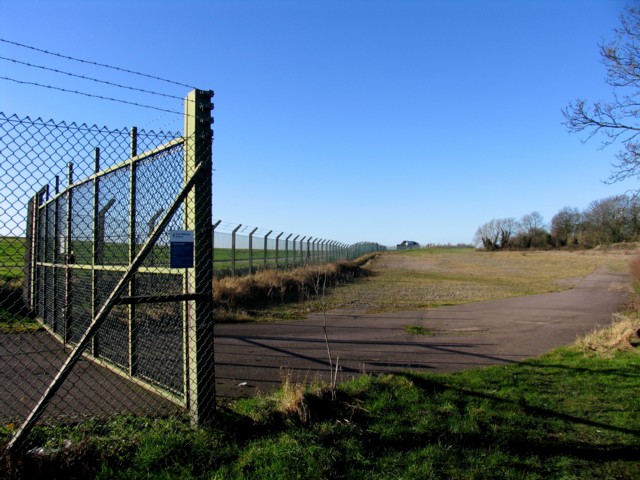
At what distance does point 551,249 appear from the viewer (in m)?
80.4

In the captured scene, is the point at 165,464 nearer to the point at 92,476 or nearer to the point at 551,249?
the point at 92,476

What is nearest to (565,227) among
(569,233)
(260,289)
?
(569,233)

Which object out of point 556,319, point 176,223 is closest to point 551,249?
point 556,319

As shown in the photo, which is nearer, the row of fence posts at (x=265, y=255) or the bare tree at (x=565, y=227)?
the row of fence posts at (x=265, y=255)

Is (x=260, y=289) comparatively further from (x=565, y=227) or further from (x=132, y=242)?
(x=565, y=227)

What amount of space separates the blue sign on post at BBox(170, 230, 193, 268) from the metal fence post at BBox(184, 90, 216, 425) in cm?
18

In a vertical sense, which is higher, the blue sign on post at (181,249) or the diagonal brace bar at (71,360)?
the blue sign on post at (181,249)

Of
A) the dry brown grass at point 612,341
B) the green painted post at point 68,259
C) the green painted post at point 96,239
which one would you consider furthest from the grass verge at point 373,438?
the dry brown grass at point 612,341

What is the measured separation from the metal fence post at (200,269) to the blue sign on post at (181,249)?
7.2 inches

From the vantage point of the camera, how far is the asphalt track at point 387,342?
665cm

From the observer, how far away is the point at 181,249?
381 centimetres

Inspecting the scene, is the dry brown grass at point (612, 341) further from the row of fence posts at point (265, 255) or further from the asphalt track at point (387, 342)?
the row of fence posts at point (265, 255)

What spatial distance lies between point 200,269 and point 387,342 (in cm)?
573

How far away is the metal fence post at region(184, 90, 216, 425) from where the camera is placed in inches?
157
